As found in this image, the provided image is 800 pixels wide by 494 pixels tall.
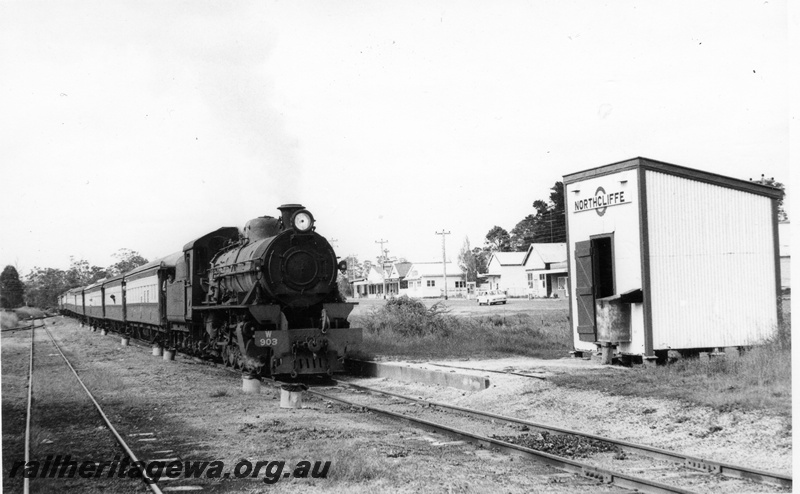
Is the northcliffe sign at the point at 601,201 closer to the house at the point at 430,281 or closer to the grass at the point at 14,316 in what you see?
the grass at the point at 14,316

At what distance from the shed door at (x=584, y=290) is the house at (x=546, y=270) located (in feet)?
167

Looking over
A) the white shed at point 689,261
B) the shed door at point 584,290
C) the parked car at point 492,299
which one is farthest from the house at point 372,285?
the white shed at point 689,261

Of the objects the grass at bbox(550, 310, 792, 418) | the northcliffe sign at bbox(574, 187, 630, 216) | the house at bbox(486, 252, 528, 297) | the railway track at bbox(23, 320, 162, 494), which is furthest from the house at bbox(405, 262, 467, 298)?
the grass at bbox(550, 310, 792, 418)

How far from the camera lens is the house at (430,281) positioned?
91.7m

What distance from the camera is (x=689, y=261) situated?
552 inches

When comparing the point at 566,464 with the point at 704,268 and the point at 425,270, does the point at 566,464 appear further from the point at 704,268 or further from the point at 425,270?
the point at 425,270

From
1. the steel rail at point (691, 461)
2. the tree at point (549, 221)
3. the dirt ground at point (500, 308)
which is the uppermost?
the tree at point (549, 221)

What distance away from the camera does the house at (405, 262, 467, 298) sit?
91.7 metres

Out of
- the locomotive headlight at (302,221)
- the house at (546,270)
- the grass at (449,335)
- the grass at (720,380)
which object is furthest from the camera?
the house at (546,270)

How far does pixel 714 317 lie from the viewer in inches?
553

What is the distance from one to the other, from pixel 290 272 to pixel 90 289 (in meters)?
33.9

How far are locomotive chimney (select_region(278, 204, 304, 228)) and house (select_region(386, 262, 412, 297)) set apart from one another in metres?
83.8

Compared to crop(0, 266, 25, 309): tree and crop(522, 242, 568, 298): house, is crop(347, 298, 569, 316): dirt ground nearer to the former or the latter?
crop(522, 242, 568, 298): house

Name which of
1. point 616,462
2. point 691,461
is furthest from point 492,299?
point 691,461
